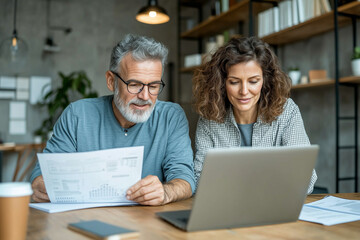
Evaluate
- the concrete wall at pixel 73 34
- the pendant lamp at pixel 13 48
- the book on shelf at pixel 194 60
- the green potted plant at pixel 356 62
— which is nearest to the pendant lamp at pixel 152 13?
the book on shelf at pixel 194 60

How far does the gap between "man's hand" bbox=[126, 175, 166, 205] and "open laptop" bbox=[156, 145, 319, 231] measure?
196 mm

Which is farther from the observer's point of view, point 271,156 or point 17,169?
point 17,169

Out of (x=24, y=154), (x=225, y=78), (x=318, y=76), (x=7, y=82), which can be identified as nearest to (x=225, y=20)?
(x=318, y=76)

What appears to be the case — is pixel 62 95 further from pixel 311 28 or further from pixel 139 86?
pixel 139 86

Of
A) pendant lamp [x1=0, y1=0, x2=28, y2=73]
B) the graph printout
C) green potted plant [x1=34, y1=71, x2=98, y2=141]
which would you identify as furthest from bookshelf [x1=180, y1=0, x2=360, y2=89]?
the graph printout

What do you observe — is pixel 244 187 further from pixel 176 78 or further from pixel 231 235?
pixel 176 78

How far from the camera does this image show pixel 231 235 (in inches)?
33.5

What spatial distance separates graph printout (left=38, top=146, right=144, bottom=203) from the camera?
102cm

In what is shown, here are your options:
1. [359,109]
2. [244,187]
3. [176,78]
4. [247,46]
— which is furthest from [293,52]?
[244,187]

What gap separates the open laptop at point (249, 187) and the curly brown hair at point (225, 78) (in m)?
0.87

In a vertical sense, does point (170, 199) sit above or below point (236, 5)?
below

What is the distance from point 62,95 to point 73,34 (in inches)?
38.0

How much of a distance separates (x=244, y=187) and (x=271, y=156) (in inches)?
3.7

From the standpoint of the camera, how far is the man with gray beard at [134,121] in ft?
5.04
